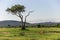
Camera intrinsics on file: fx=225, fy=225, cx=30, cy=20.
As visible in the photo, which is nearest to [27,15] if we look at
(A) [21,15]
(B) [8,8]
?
(A) [21,15]

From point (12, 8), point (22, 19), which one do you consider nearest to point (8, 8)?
point (12, 8)

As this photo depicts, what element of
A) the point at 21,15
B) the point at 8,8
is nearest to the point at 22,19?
the point at 21,15

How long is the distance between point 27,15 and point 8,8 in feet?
25.6

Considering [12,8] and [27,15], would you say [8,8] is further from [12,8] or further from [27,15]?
[27,15]

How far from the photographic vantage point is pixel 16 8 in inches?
2958

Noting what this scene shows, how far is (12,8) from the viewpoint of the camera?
75.8 m

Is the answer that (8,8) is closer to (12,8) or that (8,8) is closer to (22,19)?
(12,8)

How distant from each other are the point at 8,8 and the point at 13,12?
7.84 ft

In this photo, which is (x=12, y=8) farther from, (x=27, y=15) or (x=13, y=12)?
(x=27, y=15)

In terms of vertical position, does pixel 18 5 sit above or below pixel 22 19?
above

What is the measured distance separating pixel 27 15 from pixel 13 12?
5565 mm

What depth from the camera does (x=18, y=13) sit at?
75.7 meters

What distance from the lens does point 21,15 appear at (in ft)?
242

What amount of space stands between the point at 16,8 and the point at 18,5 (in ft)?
5.21
